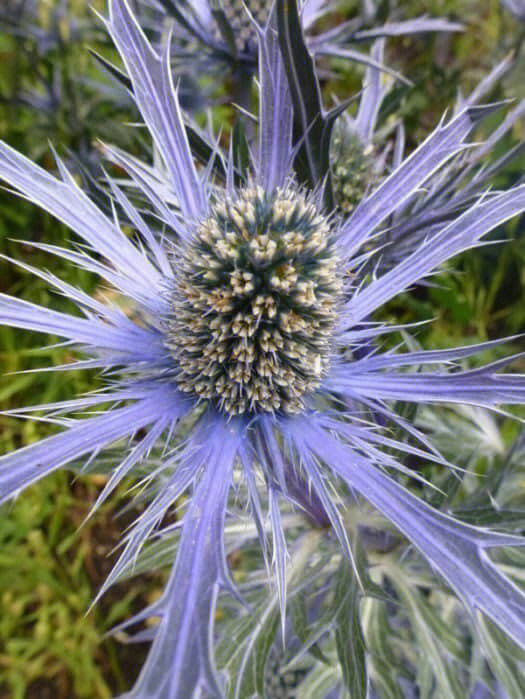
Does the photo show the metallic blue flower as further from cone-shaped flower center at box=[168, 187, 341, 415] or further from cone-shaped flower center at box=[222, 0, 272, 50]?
cone-shaped flower center at box=[168, 187, 341, 415]

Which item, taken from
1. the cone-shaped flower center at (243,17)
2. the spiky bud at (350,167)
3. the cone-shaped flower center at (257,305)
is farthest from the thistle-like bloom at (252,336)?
the cone-shaped flower center at (243,17)

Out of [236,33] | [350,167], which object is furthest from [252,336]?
[236,33]

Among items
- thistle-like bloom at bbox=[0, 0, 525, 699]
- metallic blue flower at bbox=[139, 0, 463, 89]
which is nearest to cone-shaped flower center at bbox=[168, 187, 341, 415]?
thistle-like bloom at bbox=[0, 0, 525, 699]

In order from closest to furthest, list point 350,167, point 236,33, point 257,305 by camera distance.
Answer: point 257,305 < point 350,167 < point 236,33

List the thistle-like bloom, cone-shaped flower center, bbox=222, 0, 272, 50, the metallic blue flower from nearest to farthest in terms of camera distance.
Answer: the thistle-like bloom, the metallic blue flower, cone-shaped flower center, bbox=222, 0, 272, 50

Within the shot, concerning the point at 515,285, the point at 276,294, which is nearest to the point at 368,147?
the point at 276,294

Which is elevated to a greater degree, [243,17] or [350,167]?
[243,17]

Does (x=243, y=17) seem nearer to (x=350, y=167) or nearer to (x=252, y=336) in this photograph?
(x=350, y=167)
